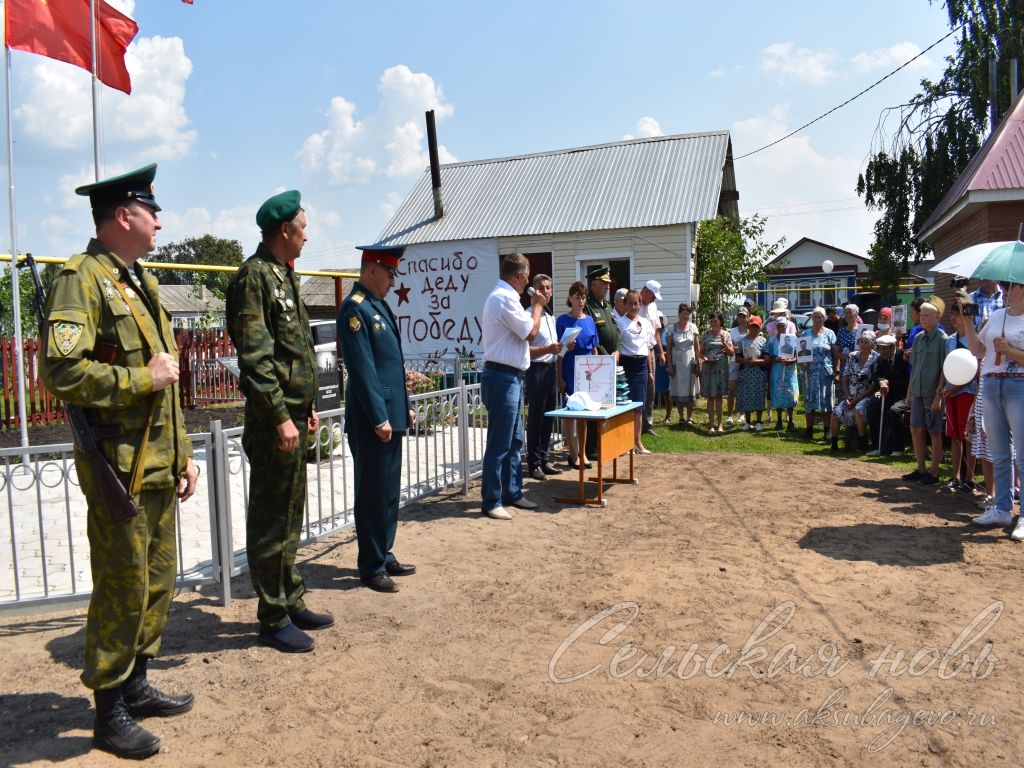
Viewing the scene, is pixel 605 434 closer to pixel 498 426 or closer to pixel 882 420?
pixel 498 426

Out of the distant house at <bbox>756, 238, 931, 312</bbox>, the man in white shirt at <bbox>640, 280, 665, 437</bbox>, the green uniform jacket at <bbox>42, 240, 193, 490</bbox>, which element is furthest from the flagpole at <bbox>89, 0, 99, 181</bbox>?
the distant house at <bbox>756, 238, 931, 312</bbox>

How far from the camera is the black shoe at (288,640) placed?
3.88 meters

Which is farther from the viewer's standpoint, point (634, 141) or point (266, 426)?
point (634, 141)

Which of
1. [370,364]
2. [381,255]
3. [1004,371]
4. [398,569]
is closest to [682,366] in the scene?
[1004,371]

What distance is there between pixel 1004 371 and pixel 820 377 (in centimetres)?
485

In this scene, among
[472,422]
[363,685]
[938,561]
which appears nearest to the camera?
[363,685]

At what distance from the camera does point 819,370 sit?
1075 cm

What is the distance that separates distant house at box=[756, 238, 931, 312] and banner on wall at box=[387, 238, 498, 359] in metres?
25.3

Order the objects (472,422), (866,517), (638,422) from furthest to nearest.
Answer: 1. (638,422)
2. (472,422)
3. (866,517)

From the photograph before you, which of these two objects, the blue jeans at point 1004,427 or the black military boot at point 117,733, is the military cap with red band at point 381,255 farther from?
the blue jeans at point 1004,427

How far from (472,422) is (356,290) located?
368 cm

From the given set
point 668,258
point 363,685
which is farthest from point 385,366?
point 668,258

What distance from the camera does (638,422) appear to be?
30.0 feet

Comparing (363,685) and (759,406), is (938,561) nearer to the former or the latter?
(363,685)
